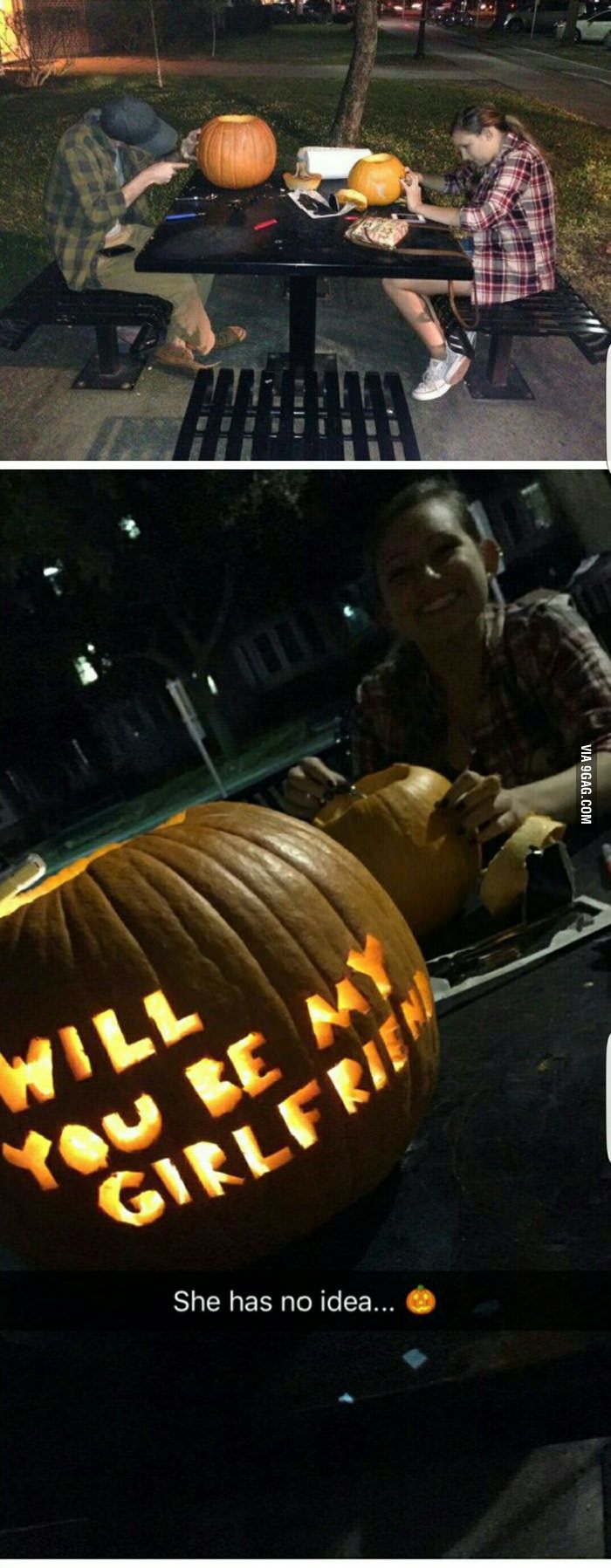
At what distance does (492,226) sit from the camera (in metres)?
3.32

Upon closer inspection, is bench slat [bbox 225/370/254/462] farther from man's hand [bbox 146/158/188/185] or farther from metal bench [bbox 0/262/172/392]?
man's hand [bbox 146/158/188/185]

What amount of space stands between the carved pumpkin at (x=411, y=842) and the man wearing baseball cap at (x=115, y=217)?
1836 mm

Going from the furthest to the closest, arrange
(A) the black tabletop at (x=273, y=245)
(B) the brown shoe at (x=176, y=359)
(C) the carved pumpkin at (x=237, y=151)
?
(C) the carved pumpkin at (x=237, y=151) < (B) the brown shoe at (x=176, y=359) < (A) the black tabletop at (x=273, y=245)

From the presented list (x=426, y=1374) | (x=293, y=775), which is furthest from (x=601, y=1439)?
(x=293, y=775)

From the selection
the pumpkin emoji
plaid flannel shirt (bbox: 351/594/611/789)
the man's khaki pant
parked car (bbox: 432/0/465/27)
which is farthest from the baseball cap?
the pumpkin emoji

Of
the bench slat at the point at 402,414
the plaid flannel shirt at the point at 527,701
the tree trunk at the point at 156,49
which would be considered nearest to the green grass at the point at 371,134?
the tree trunk at the point at 156,49

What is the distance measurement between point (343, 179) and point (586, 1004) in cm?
283

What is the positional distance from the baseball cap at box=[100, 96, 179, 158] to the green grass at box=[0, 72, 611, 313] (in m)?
0.04

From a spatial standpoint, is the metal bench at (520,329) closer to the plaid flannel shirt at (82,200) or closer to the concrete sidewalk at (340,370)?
the concrete sidewalk at (340,370)

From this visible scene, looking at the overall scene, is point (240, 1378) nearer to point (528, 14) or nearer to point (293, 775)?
point (293, 775)

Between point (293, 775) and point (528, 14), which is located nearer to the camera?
point (293, 775)

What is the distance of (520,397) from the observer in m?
3.37

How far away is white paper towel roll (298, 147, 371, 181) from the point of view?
3.56 m

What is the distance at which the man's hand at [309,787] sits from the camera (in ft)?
7.23
